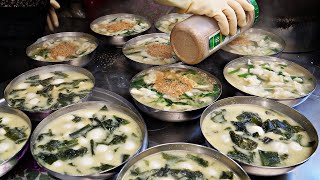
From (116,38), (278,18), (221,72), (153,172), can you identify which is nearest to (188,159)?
(153,172)

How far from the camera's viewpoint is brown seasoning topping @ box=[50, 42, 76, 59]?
11.4 ft

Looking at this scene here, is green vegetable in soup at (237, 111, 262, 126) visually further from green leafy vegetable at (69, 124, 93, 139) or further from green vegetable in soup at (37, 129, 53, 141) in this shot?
green vegetable in soup at (37, 129, 53, 141)

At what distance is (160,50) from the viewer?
356cm

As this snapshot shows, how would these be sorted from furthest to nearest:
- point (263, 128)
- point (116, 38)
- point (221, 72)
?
1. point (116, 38)
2. point (221, 72)
3. point (263, 128)

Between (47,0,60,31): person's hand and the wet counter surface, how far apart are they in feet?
2.71

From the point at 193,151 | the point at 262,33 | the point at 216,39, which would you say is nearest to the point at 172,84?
the point at 216,39

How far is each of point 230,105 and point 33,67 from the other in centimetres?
208

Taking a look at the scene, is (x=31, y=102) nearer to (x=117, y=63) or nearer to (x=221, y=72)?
(x=117, y=63)

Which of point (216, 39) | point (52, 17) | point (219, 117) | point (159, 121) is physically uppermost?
point (216, 39)

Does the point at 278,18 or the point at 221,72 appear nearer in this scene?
the point at 221,72

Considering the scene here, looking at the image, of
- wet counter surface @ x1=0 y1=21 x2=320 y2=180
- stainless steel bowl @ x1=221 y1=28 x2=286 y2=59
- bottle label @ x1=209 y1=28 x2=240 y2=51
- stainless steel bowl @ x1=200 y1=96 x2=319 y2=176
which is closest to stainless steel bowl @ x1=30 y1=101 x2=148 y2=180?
wet counter surface @ x1=0 y1=21 x2=320 y2=180

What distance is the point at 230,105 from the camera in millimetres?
2676

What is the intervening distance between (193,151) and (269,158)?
0.50 m

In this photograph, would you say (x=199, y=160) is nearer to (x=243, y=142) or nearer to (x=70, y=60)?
(x=243, y=142)
